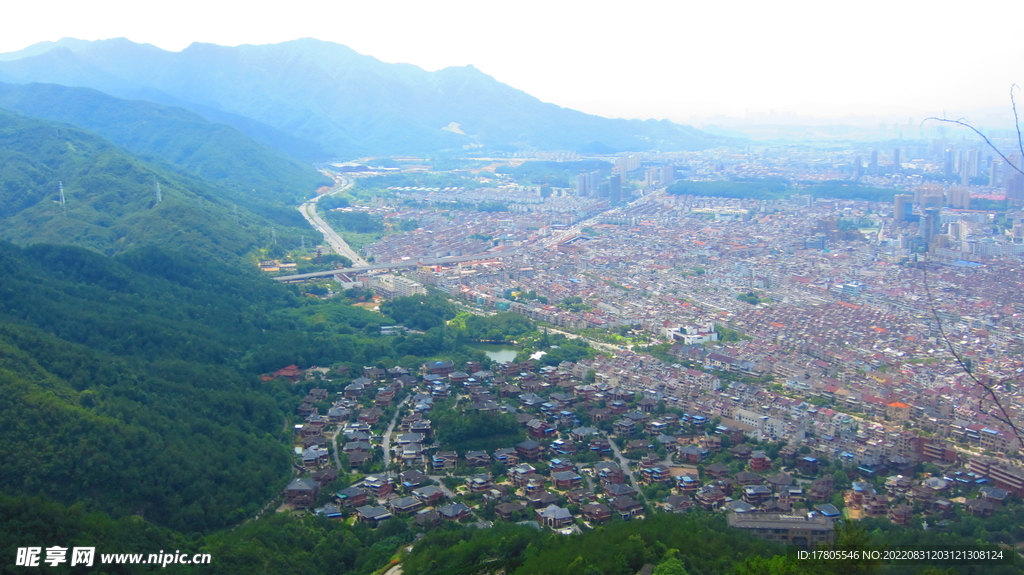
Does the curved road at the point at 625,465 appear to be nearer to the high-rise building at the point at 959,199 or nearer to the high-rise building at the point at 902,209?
the high-rise building at the point at 902,209

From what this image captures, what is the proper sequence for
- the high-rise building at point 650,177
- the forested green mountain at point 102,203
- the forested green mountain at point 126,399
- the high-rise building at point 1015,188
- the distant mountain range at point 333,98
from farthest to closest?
the distant mountain range at point 333,98 < the high-rise building at point 650,177 < the high-rise building at point 1015,188 < the forested green mountain at point 102,203 < the forested green mountain at point 126,399

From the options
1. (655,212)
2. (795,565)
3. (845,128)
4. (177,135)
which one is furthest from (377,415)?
(845,128)

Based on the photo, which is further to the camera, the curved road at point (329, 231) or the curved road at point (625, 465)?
the curved road at point (329, 231)

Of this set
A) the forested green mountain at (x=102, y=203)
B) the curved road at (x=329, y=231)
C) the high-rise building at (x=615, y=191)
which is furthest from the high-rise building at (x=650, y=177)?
the forested green mountain at (x=102, y=203)

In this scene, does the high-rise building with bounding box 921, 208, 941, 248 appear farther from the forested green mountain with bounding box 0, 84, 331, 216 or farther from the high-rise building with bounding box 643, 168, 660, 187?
the forested green mountain with bounding box 0, 84, 331, 216

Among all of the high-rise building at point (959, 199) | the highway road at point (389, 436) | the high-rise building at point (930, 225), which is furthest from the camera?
the high-rise building at point (959, 199)

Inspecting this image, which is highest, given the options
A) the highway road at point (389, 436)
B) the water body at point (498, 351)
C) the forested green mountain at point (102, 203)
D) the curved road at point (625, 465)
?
the forested green mountain at point (102, 203)

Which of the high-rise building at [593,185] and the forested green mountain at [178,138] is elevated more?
the forested green mountain at [178,138]
